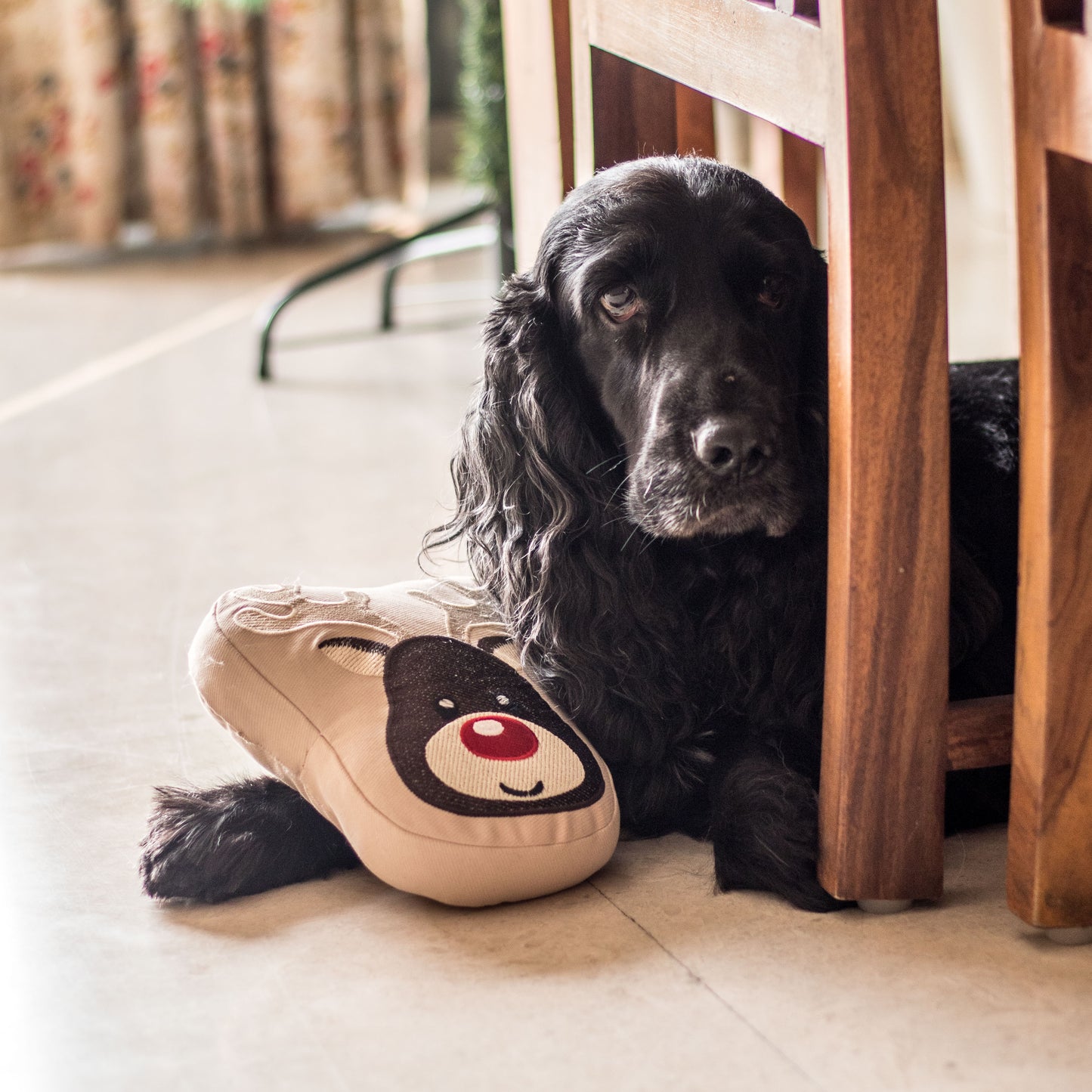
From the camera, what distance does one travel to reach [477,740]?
132 cm

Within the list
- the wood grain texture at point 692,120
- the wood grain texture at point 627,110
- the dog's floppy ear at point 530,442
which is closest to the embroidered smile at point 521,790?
the dog's floppy ear at point 530,442

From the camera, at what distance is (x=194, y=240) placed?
5.48 m

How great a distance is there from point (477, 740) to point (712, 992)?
0.32 meters

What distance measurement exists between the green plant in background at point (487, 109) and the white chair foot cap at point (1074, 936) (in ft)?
7.89

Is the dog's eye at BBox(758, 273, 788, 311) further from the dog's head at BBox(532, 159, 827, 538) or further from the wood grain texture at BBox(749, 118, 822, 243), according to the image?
the wood grain texture at BBox(749, 118, 822, 243)

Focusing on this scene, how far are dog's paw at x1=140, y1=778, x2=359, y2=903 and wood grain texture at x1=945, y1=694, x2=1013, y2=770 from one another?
1.89 feet

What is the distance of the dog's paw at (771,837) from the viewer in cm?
128

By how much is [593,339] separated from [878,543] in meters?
0.41

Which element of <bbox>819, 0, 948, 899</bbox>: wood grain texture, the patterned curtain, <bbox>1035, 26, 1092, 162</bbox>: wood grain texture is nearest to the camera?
<bbox>1035, 26, 1092, 162</bbox>: wood grain texture

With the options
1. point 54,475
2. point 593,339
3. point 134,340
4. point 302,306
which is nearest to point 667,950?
point 593,339

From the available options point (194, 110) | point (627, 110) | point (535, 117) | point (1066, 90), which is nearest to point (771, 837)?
point (1066, 90)

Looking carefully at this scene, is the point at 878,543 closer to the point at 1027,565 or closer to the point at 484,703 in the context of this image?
the point at 1027,565

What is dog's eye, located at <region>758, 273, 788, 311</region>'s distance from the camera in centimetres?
138

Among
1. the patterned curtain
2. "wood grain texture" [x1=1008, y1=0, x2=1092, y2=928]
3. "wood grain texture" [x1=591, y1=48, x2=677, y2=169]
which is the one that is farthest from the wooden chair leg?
the patterned curtain
